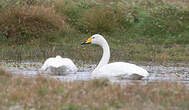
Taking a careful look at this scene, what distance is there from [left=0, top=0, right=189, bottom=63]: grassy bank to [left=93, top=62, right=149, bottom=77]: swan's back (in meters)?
4.32

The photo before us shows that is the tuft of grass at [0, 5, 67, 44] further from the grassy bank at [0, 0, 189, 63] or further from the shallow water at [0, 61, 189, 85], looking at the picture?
the shallow water at [0, 61, 189, 85]

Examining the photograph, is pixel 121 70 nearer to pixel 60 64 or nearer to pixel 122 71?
pixel 122 71

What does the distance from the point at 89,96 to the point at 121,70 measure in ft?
12.2

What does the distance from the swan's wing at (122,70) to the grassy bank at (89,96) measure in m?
2.07

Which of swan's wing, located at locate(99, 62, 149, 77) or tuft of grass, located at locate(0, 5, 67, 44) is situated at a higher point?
tuft of grass, located at locate(0, 5, 67, 44)

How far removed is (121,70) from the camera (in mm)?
11531

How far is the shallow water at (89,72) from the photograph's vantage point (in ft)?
37.8

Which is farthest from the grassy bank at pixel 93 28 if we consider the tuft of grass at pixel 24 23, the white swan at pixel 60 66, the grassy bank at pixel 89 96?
the grassy bank at pixel 89 96

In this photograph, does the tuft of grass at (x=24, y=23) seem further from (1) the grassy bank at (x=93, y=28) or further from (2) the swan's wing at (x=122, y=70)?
(2) the swan's wing at (x=122, y=70)

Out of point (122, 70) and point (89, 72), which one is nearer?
point (122, 70)

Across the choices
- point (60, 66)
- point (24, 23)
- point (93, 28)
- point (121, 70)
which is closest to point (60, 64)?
point (60, 66)

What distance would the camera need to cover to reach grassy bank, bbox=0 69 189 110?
24.0 ft

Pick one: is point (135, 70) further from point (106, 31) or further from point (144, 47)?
point (106, 31)

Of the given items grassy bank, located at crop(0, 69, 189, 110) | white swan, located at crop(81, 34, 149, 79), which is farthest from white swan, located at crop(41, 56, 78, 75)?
grassy bank, located at crop(0, 69, 189, 110)
